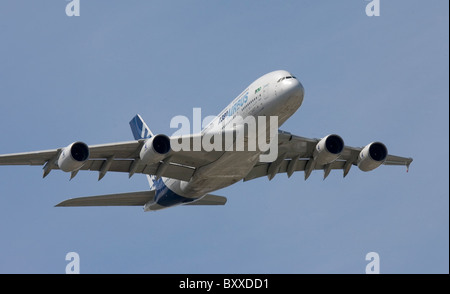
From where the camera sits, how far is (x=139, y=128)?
60.2m

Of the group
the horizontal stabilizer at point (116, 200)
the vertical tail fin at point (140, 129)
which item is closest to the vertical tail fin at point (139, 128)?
the vertical tail fin at point (140, 129)

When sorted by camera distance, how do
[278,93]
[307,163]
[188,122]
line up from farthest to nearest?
[307,163] < [188,122] < [278,93]

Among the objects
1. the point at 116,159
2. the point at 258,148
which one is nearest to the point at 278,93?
the point at 258,148

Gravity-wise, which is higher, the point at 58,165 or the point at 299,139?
the point at 299,139

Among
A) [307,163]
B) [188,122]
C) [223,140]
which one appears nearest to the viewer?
[223,140]

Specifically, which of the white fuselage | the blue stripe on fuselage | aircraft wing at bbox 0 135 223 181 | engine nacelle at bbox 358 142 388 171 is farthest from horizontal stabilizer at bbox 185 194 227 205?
engine nacelle at bbox 358 142 388 171

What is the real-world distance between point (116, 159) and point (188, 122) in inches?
184

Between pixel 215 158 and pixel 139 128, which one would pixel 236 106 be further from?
pixel 139 128

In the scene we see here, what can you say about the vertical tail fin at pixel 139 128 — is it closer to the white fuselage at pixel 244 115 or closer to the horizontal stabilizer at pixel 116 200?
the horizontal stabilizer at pixel 116 200

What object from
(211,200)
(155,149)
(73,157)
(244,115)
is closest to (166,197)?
(211,200)

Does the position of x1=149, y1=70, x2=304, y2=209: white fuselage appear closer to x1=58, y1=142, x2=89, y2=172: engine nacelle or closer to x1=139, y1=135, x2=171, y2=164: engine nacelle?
x1=139, y1=135, x2=171, y2=164: engine nacelle

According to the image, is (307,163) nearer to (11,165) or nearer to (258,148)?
(258,148)

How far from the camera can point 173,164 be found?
5088 cm

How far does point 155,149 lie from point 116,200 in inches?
351
